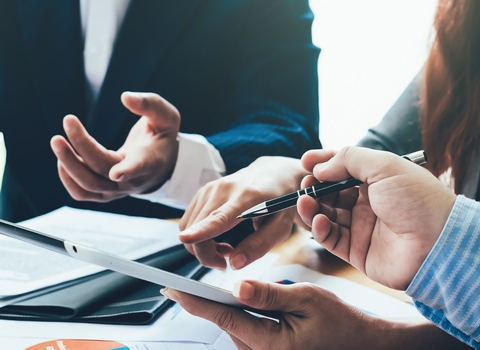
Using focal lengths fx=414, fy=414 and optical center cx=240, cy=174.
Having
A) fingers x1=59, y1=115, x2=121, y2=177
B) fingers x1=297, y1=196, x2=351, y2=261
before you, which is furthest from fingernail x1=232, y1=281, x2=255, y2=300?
fingers x1=59, y1=115, x2=121, y2=177

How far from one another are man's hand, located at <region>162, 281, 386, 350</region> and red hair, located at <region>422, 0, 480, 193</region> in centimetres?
41

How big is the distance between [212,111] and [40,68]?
260mm

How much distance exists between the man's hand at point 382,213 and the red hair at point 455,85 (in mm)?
296

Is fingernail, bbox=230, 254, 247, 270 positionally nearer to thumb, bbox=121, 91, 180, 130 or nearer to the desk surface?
the desk surface

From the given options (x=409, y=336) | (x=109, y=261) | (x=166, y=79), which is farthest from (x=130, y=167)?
(x=409, y=336)

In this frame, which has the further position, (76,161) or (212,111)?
(212,111)

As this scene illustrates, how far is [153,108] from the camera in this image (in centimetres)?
57

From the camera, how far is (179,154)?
0.63 m

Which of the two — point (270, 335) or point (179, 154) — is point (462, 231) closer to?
point (270, 335)

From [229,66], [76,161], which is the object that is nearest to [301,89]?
[229,66]

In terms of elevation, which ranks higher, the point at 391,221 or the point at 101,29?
the point at 101,29

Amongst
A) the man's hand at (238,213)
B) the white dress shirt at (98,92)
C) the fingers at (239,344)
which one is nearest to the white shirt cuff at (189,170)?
the white dress shirt at (98,92)

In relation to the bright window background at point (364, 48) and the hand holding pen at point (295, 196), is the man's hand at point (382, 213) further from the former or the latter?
the bright window background at point (364, 48)

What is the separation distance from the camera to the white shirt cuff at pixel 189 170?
0.63 m
